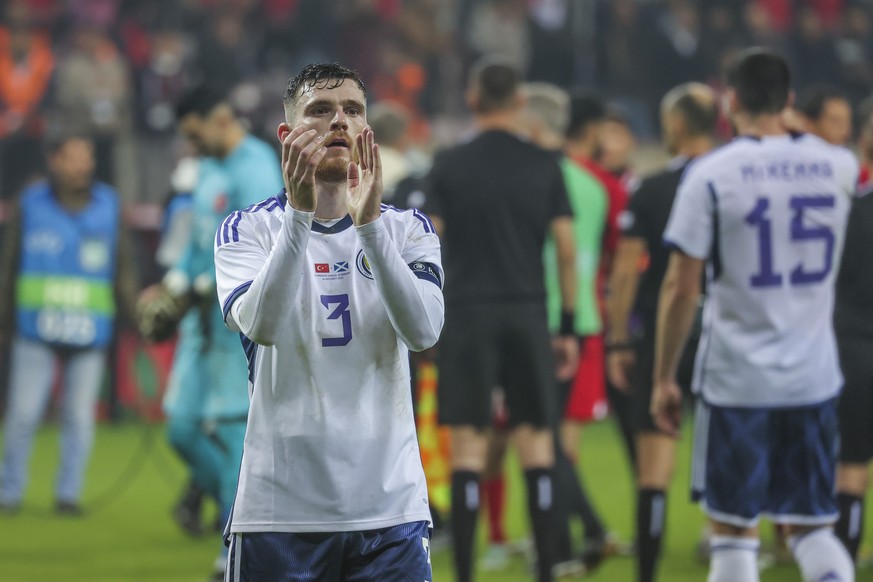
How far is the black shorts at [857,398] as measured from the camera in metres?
6.65

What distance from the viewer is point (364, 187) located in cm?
350

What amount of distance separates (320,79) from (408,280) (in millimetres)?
547

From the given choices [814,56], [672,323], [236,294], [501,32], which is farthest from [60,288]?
[814,56]

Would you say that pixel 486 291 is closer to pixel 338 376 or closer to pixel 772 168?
pixel 772 168

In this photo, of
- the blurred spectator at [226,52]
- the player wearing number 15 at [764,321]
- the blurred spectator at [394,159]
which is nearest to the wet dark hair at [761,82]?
the player wearing number 15 at [764,321]

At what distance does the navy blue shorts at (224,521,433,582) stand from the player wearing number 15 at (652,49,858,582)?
1930mm

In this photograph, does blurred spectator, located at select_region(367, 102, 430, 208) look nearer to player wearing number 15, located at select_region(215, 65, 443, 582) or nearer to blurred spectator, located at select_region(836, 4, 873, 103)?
player wearing number 15, located at select_region(215, 65, 443, 582)

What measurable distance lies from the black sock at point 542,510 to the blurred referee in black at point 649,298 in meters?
0.39

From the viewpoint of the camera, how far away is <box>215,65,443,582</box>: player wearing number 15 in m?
3.70

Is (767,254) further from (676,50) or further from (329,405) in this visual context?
(676,50)

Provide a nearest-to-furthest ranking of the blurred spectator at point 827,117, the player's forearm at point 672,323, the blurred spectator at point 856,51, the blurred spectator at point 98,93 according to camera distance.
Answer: the player's forearm at point 672,323, the blurred spectator at point 827,117, the blurred spectator at point 98,93, the blurred spectator at point 856,51

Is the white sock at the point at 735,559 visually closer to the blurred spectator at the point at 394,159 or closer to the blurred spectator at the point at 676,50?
the blurred spectator at the point at 394,159

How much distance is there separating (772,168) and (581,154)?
360cm

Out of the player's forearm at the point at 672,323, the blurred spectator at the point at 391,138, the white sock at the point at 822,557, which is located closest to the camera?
the white sock at the point at 822,557
